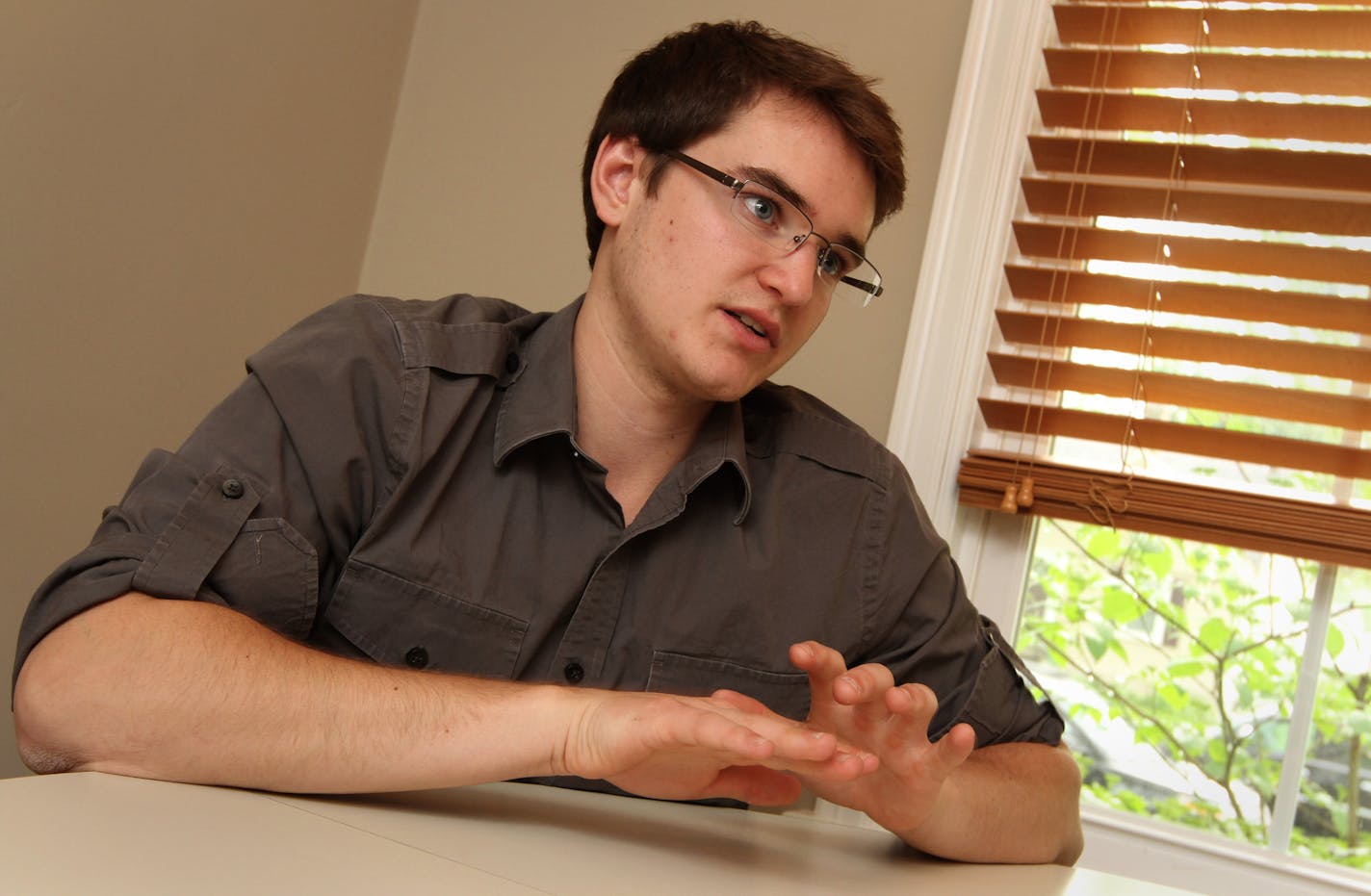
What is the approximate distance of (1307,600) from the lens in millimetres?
1730

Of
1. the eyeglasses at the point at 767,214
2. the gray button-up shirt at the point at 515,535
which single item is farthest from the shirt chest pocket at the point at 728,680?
the eyeglasses at the point at 767,214

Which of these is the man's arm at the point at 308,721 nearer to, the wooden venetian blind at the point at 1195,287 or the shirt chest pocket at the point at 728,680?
the shirt chest pocket at the point at 728,680

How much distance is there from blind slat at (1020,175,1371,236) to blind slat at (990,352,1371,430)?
236 millimetres

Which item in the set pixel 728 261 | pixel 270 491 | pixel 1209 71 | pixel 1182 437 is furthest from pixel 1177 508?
pixel 270 491

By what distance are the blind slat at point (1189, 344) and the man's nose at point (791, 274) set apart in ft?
1.75

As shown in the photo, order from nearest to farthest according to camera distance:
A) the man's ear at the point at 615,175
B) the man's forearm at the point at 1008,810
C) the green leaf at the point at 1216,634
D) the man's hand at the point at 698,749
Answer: the man's hand at the point at 698,749 → the man's forearm at the point at 1008,810 → the man's ear at the point at 615,175 → the green leaf at the point at 1216,634

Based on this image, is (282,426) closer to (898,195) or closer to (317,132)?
(898,195)

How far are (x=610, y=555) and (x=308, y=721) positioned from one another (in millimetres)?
453

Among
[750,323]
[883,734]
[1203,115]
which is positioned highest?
[1203,115]

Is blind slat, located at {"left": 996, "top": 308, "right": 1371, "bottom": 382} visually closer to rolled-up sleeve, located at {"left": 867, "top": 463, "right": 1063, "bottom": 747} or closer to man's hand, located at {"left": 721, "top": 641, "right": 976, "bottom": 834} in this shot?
rolled-up sleeve, located at {"left": 867, "top": 463, "right": 1063, "bottom": 747}

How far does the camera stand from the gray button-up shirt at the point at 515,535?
1.09 m

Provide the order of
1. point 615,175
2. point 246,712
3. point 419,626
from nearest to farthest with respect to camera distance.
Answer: point 246,712 → point 419,626 → point 615,175

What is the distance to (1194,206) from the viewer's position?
1.78 m

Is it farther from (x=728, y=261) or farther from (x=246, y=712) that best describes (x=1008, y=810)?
(x=246, y=712)
